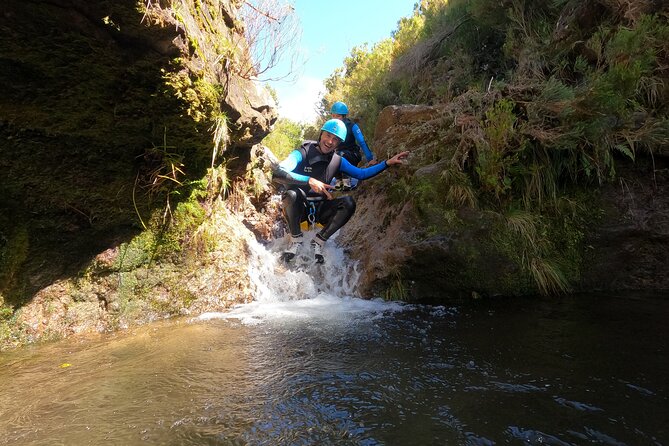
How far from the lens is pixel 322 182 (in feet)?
17.9

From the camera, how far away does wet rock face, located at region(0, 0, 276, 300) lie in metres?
2.73

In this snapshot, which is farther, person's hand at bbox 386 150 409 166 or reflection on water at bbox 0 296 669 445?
person's hand at bbox 386 150 409 166

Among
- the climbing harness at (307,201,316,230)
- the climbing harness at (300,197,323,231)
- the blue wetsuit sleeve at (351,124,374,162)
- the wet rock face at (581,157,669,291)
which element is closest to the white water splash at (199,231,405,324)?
the climbing harness at (300,197,323,231)

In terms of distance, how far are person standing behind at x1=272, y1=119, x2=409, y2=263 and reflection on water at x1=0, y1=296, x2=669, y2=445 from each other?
215 centimetres

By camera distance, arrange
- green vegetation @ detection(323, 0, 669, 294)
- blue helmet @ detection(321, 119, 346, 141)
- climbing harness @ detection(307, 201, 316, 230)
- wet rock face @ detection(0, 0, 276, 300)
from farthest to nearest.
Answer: climbing harness @ detection(307, 201, 316, 230), blue helmet @ detection(321, 119, 346, 141), green vegetation @ detection(323, 0, 669, 294), wet rock face @ detection(0, 0, 276, 300)

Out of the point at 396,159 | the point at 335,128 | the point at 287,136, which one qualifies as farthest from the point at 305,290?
the point at 287,136

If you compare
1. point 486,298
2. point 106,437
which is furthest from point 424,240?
point 106,437

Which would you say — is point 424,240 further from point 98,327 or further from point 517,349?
point 98,327

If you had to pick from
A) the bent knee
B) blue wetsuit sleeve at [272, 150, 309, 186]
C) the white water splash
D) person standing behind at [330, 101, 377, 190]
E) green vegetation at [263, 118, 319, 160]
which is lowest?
the white water splash

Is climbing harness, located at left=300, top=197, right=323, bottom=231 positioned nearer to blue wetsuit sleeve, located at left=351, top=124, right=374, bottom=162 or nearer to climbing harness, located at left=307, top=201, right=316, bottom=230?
climbing harness, located at left=307, top=201, right=316, bottom=230

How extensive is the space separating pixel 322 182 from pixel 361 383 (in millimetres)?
3442

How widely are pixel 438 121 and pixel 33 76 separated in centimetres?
476

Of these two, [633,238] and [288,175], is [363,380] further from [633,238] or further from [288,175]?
[633,238]

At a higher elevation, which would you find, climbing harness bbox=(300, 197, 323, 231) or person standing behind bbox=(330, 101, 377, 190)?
person standing behind bbox=(330, 101, 377, 190)
